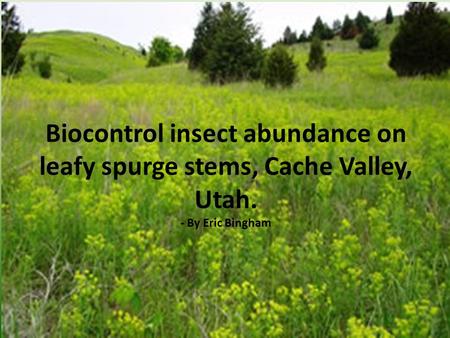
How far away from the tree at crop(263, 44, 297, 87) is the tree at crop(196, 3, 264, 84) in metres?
2.72

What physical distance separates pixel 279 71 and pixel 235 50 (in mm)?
3642

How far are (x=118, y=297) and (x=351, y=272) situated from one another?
0.97 m

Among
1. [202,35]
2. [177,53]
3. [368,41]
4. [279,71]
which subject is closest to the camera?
[279,71]

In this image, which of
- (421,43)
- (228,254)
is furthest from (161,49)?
(228,254)

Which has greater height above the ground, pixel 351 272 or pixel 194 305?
pixel 351 272

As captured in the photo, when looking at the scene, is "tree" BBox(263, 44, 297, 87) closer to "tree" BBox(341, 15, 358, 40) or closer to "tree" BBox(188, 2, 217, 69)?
"tree" BBox(188, 2, 217, 69)

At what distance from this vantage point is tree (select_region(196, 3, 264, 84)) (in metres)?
17.9

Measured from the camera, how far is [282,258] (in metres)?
2.85

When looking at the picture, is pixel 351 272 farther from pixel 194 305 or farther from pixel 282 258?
pixel 194 305

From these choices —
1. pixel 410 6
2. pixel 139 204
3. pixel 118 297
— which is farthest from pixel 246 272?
pixel 410 6

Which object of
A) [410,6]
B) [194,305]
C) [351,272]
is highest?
[410,6]

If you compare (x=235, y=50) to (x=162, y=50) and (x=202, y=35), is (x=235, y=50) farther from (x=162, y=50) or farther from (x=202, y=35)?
(x=162, y=50)

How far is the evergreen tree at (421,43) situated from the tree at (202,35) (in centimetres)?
863

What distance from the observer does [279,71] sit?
14758mm
